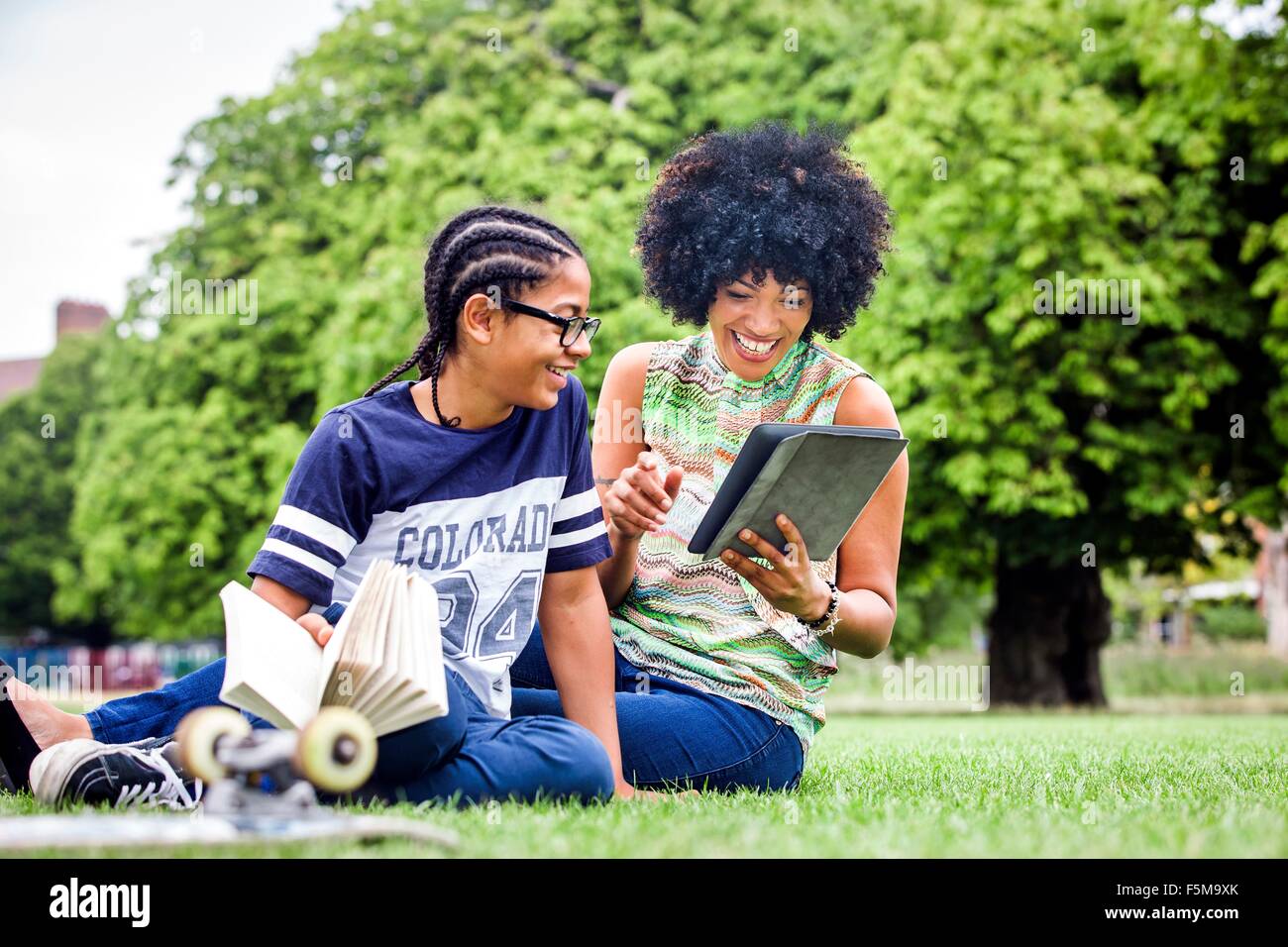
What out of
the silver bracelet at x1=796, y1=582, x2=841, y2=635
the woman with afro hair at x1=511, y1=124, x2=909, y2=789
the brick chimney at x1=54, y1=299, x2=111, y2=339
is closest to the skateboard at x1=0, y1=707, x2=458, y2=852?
the woman with afro hair at x1=511, y1=124, x2=909, y2=789

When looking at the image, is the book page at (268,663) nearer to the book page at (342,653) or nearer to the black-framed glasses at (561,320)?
the book page at (342,653)

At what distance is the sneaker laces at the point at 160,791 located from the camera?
122 inches

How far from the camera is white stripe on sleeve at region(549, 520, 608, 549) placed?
3658 mm

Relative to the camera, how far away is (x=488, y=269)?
3.45 metres

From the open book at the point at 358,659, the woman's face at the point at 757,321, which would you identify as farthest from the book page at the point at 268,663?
the woman's face at the point at 757,321

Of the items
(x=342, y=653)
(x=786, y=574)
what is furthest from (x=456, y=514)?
(x=786, y=574)

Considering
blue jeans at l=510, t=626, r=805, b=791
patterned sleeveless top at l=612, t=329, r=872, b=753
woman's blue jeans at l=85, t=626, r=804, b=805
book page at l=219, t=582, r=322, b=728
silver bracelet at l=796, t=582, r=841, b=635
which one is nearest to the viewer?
book page at l=219, t=582, r=322, b=728

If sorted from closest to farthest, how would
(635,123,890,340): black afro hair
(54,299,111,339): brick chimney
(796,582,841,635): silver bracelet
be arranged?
(796,582,841,635): silver bracelet
(635,123,890,340): black afro hair
(54,299,111,339): brick chimney

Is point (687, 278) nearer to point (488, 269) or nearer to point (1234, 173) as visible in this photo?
point (488, 269)

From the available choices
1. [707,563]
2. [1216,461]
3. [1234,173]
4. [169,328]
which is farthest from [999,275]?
[169,328]

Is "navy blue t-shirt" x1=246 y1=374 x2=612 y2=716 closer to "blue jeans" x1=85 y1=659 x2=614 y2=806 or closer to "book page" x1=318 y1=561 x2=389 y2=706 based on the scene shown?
"blue jeans" x1=85 y1=659 x2=614 y2=806

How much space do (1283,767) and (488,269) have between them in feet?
11.7

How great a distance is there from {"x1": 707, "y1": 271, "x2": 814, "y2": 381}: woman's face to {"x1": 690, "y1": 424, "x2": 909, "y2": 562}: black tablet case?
780mm
